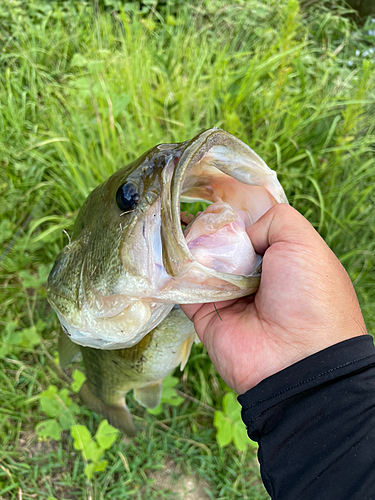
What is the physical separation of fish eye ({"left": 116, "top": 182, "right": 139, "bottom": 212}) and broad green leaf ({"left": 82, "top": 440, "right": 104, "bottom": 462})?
5.53ft

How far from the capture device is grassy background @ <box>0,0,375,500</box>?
6.97 feet

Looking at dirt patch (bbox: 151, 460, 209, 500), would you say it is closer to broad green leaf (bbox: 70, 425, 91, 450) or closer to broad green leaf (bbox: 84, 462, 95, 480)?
broad green leaf (bbox: 84, 462, 95, 480)

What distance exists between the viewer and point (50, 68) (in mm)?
3156

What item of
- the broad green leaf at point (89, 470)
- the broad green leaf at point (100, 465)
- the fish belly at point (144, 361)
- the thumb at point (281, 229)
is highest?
the thumb at point (281, 229)

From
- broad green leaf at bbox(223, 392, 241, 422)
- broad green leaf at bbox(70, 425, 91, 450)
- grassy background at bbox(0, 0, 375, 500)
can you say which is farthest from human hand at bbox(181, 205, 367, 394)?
broad green leaf at bbox(70, 425, 91, 450)

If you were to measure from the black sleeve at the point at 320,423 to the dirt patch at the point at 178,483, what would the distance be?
1.35 m

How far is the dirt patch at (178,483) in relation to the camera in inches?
82.2

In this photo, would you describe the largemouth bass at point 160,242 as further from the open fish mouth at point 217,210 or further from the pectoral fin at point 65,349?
the pectoral fin at point 65,349

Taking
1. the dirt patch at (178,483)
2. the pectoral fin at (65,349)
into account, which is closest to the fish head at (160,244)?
the pectoral fin at (65,349)

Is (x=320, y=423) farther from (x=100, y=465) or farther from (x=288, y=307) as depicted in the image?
(x=100, y=465)

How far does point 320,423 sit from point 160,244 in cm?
76

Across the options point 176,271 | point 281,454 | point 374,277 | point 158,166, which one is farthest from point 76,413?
point 374,277

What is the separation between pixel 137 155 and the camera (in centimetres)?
229

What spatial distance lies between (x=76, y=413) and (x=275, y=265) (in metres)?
1.93
